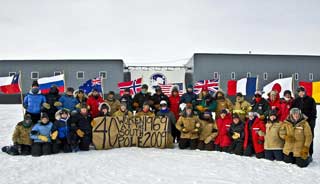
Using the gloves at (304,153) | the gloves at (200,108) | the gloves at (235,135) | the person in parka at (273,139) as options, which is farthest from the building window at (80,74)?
the gloves at (304,153)

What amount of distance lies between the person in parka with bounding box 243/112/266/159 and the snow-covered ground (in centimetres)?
37

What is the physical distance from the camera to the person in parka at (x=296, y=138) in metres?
7.30

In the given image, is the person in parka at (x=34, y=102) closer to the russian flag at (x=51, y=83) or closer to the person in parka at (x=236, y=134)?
the russian flag at (x=51, y=83)

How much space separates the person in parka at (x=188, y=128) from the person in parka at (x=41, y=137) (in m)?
3.25

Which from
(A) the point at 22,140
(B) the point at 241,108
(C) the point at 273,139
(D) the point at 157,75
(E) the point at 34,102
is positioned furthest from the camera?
(D) the point at 157,75

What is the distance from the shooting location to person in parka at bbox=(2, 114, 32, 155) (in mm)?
8383

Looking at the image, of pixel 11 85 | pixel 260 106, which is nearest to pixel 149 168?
pixel 260 106

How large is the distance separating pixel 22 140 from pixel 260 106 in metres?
5.83

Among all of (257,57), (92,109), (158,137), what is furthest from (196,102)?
(257,57)

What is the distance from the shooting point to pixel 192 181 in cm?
586

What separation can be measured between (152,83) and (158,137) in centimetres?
2538

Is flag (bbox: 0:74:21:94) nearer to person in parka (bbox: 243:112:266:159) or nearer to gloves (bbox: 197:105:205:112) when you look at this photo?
gloves (bbox: 197:105:205:112)

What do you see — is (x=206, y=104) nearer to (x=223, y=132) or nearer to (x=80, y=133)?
(x=223, y=132)

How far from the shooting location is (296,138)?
24.4 feet
